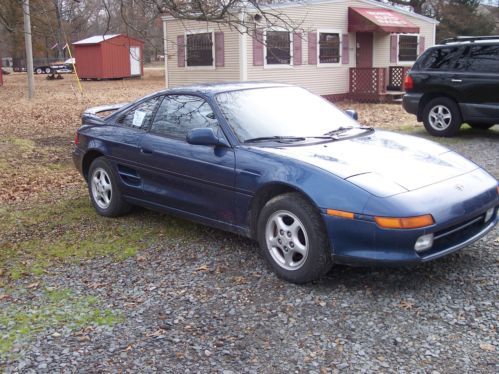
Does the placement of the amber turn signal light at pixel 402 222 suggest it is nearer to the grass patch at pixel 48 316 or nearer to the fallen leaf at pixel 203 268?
the fallen leaf at pixel 203 268

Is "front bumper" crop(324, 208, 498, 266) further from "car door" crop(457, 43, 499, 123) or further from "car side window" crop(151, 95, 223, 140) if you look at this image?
"car door" crop(457, 43, 499, 123)

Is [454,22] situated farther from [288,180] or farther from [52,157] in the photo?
[288,180]

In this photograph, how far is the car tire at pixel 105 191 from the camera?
6.02 m

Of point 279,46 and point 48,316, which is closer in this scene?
point 48,316

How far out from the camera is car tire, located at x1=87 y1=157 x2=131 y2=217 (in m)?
6.02

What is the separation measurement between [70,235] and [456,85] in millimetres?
7709

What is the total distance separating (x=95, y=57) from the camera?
37344mm

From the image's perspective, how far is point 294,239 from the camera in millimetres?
4246

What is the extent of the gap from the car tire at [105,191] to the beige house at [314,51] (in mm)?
12304

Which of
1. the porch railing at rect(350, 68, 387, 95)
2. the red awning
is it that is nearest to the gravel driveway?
the porch railing at rect(350, 68, 387, 95)

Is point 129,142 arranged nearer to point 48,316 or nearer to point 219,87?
point 219,87

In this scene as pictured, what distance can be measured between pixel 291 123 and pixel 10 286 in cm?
264

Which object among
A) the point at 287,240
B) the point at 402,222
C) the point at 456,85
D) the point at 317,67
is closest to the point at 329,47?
the point at 317,67

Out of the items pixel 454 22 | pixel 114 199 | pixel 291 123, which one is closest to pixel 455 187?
pixel 291 123
